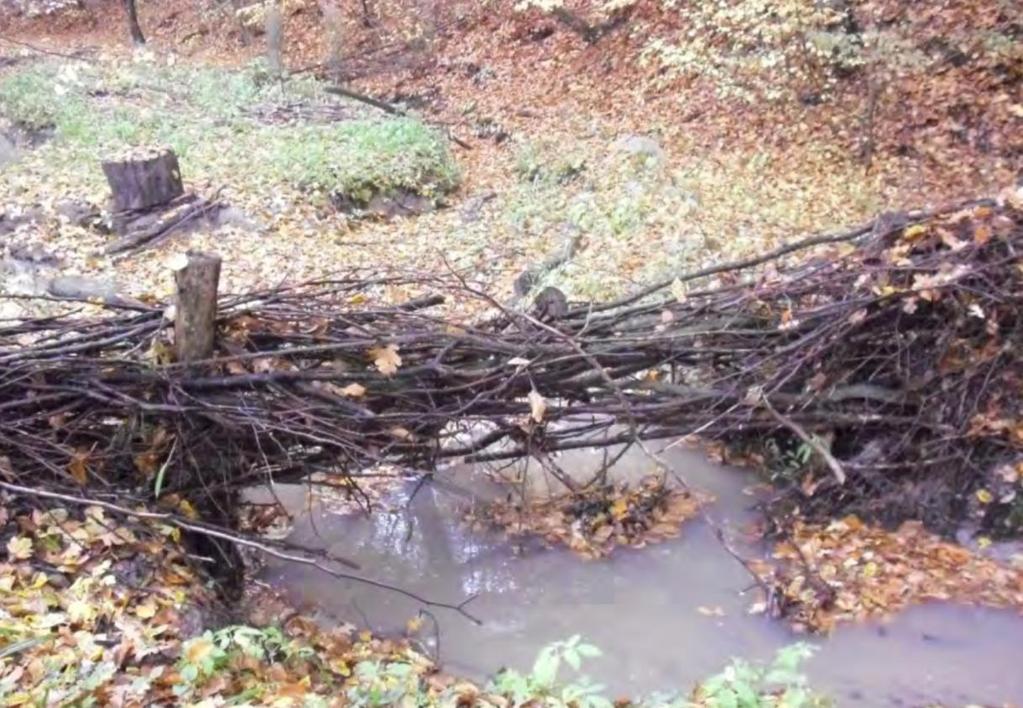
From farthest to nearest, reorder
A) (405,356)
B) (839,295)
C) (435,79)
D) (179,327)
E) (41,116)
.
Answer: (435,79) < (41,116) < (839,295) < (405,356) < (179,327)

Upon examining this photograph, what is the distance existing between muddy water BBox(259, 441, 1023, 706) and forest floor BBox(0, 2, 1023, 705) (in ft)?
1.02

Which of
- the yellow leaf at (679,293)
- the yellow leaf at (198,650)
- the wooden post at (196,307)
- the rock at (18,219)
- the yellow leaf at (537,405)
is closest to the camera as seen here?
the yellow leaf at (198,650)

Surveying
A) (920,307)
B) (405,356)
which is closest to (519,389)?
(405,356)

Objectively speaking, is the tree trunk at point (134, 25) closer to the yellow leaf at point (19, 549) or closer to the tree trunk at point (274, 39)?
the tree trunk at point (274, 39)

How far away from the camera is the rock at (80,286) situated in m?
10.8

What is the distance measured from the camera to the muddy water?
216 inches

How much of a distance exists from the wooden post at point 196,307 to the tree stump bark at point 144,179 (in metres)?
8.17

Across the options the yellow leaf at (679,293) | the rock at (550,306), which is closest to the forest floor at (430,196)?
the rock at (550,306)

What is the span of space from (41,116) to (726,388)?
→ 531 inches

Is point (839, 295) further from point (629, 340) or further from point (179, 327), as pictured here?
point (179, 327)

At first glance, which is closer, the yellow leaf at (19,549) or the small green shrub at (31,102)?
the yellow leaf at (19,549)

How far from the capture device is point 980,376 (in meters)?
6.46

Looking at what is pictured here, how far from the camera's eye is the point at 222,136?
15.2 metres

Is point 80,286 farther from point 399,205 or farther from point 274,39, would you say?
point 274,39
